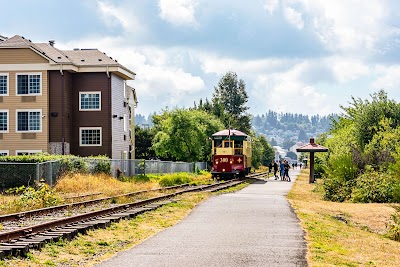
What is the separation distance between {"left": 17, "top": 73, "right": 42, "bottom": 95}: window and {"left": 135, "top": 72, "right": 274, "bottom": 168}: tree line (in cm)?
2107

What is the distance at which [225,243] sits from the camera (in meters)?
14.5

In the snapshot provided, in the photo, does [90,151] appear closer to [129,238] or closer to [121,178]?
[121,178]

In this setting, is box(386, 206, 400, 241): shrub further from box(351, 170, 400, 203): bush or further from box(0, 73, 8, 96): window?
box(0, 73, 8, 96): window

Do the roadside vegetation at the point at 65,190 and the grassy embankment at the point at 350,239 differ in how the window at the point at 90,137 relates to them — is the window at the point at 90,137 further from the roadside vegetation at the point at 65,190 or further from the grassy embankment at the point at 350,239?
the grassy embankment at the point at 350,239

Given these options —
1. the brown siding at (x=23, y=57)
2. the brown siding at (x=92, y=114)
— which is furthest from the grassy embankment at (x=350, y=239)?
the brown siding at (x=23, y=57)

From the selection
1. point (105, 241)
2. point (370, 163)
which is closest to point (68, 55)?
point (370, 163)

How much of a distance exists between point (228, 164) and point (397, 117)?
43.2ft

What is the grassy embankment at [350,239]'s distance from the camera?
13000mm

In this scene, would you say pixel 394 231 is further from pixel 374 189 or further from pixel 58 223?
pixel 374 189

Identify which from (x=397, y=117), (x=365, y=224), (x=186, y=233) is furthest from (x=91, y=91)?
(x=186, y=233)

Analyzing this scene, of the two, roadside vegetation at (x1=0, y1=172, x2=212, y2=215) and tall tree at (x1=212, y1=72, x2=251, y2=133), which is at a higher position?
tall tree at (x1=212, y1=72, x2=251, y2=133)

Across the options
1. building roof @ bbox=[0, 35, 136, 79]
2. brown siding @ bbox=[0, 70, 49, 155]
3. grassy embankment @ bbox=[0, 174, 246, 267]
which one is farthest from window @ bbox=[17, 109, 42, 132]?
grassy embankment @ bbox=[0, 174, 246, 267]

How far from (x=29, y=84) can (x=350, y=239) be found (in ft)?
133

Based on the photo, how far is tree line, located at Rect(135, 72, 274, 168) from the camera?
237 feet
